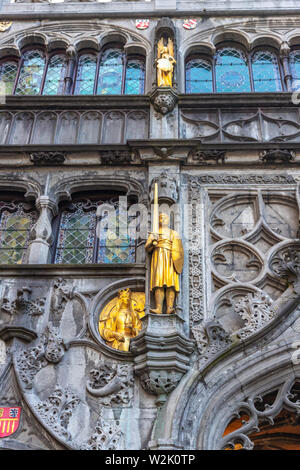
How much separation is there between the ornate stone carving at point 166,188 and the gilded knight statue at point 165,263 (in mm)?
485

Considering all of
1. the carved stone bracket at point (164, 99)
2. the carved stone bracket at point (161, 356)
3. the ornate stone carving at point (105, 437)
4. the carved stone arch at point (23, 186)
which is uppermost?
the carved stone bracket at point (164, 99)

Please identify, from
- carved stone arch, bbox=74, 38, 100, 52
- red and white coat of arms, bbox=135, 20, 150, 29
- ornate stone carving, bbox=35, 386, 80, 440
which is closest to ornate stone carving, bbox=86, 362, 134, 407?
ornate stone carving, bbox=35, 386, 80, 440

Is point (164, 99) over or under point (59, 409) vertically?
over

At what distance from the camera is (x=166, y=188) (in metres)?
9.52

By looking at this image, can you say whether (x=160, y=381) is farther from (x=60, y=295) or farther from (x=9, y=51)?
(x=9, y=51)

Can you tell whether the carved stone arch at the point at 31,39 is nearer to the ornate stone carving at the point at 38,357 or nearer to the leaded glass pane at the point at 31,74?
the leaded glass pane at the point at 31,74

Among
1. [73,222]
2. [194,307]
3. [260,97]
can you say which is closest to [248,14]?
[260,97]

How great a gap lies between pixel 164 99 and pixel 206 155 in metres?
1.53

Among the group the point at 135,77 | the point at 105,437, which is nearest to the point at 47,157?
the point at 135,77

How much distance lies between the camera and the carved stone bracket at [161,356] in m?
7.49

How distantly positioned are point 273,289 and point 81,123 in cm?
507

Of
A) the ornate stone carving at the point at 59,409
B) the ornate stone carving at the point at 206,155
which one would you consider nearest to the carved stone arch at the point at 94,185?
the ornate stone carving at the point at 206,155

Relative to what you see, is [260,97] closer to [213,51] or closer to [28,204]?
[213,51]

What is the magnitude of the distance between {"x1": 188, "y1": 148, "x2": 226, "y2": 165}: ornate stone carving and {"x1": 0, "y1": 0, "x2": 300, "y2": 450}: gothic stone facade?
1.0 inches
